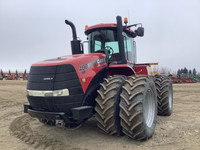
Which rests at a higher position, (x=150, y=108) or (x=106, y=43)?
(x=106, y=43)

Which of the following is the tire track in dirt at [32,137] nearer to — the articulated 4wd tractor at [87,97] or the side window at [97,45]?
the articulated 4wd tractor at [87,97]

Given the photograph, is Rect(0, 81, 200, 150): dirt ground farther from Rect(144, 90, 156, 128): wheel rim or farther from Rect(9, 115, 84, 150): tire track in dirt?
Rect(144, 90, 156, 128): wheel rim

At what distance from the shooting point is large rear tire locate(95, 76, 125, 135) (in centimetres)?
336

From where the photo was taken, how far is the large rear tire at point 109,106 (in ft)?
11.0

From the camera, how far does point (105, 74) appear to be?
4.27 m

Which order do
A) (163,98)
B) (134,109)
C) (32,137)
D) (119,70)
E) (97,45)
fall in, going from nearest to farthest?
(134,109) → (32,137) → (119,70) → (97,45) → (163,98)

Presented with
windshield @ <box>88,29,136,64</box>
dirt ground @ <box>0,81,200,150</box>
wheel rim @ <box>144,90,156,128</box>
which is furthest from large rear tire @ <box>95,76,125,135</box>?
windshield @ <box>88,29,136,64</box>

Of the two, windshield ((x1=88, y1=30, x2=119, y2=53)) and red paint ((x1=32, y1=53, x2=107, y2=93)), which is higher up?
windshield ((x1=88, y1=30, x2=119, y2=53))

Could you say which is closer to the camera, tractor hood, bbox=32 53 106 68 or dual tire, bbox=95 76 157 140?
dual tire, bbox=95 76 157 140

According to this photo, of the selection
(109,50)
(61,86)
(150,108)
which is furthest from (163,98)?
(61,86)

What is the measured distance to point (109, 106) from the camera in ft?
11.0

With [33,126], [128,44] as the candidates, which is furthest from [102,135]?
[128,44]

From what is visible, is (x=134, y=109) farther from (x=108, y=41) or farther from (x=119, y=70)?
(x=108, y=41)

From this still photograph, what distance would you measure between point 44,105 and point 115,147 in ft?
5.34
